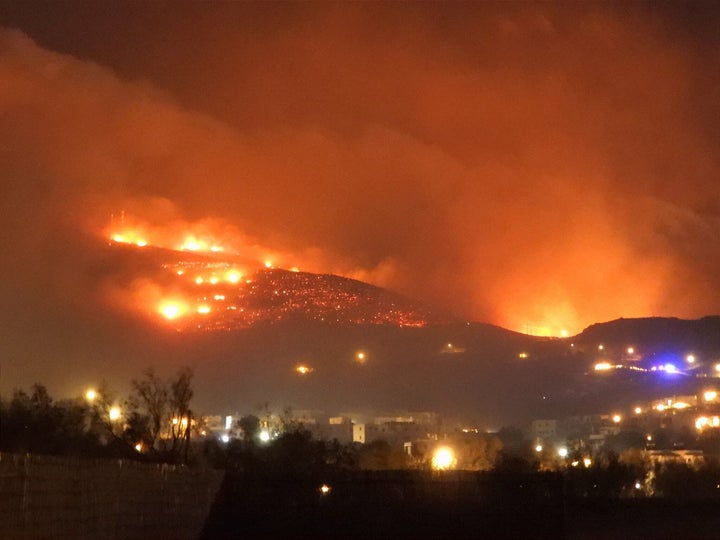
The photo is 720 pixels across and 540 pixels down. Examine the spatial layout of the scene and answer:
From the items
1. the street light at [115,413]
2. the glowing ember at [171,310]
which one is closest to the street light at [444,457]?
the street light at [115,413]

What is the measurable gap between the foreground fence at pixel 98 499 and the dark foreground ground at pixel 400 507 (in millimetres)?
1375

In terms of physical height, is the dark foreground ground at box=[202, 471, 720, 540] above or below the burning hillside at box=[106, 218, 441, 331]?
below

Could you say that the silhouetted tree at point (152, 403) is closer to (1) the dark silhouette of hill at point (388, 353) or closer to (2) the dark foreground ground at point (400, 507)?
(2) the dark foreground ground at point (400, 507)

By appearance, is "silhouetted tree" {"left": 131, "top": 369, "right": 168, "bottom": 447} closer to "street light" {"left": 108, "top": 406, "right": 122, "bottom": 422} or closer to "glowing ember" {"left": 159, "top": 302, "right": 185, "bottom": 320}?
"street light" {"left": 108, "top": 406, "right": 122, "bottom": 422}

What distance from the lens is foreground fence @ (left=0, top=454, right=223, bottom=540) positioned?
11547mm

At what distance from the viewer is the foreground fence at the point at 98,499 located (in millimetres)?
11547

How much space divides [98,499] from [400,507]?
9910mm

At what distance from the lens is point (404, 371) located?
97.9m

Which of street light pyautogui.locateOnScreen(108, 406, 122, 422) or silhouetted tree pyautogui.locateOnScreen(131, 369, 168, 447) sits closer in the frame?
silhouetted tree pyautogui.locateOnScreen(131, 369, 168, 447)

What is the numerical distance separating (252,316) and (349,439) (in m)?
42.5

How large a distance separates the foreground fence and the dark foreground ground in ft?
4.51

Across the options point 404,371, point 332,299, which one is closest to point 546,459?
point 404,371

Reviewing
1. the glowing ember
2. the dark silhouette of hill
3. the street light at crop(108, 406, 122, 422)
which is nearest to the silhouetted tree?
the street light at crop(108, 406, 122, 422)

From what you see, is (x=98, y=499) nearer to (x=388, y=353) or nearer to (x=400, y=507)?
(x=400, y=507)
